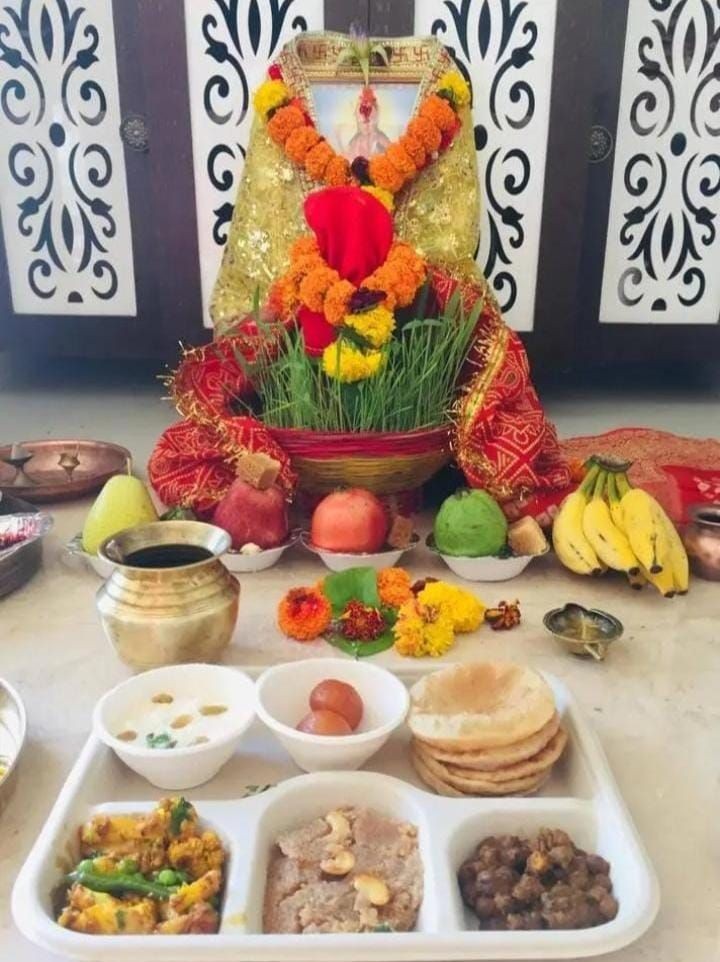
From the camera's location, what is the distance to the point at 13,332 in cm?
295

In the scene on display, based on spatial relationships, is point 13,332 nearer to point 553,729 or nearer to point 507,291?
point 507,291

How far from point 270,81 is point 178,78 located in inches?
19.5

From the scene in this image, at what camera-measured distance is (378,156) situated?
2236 mm

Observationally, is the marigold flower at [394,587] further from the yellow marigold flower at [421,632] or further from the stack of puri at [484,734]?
the stack of puri at [484,734]

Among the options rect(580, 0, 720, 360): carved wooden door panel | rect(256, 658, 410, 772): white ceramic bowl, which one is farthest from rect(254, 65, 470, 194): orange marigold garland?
rect(256, 658, 410, 772): white ceramic bowl

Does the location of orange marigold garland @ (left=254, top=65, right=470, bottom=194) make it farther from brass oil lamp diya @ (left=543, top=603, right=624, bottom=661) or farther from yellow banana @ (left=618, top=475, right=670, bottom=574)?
brass oil lamp diya @ (left=543, top=603, right=624, bottom=661)

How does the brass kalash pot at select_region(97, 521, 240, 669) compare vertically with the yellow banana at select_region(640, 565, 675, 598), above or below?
above

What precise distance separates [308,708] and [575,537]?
2.33ft

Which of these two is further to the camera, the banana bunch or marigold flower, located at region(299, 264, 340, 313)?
marigold flower, located at region(299, 264, 340, 313)

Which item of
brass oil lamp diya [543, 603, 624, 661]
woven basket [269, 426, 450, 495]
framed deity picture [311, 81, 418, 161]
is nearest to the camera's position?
brass oil lamp diya [543, 603, 624, 661]

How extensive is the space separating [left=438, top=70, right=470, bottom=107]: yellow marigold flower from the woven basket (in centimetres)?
93

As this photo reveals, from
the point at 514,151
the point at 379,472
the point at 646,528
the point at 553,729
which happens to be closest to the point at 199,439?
the point at 379,472

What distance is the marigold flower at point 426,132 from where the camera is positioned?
218 centimetres

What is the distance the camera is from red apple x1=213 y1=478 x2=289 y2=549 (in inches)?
67.2
